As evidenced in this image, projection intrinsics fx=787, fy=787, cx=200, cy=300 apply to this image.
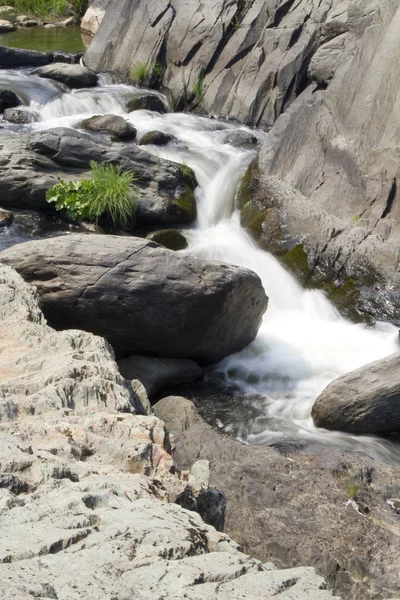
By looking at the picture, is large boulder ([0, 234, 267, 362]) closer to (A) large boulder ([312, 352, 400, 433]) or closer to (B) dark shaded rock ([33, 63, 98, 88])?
(A) large boulder ([312, 352, 400, 433])

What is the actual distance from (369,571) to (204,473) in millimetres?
1676

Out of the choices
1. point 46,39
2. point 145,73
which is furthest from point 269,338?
point 46,39

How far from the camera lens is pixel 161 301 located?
29.4 ft

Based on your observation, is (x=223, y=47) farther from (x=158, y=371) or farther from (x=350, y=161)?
(x=158, y=371)

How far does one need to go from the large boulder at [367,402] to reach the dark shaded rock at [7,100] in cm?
1128

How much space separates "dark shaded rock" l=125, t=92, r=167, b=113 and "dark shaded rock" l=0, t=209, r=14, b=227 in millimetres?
6647

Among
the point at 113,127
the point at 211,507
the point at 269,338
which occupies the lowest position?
the point at 269,338

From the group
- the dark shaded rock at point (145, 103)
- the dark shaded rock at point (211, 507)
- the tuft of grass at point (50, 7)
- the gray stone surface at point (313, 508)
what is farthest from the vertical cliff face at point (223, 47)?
the dark shaded rock at point (211, 507)

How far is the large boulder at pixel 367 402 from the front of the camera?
27.1ft

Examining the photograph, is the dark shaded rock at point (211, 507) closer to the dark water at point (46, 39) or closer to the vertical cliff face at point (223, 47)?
the vertical cliff face at point (223, 47)

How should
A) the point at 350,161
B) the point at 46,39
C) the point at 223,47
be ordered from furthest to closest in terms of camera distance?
1. the point at 46,39
2. the point at 223,47
3. the point at 350,161

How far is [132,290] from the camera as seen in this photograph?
29.0 ft

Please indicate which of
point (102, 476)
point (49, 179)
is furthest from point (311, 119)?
point (102, 476)

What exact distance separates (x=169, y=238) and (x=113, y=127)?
431 cm
